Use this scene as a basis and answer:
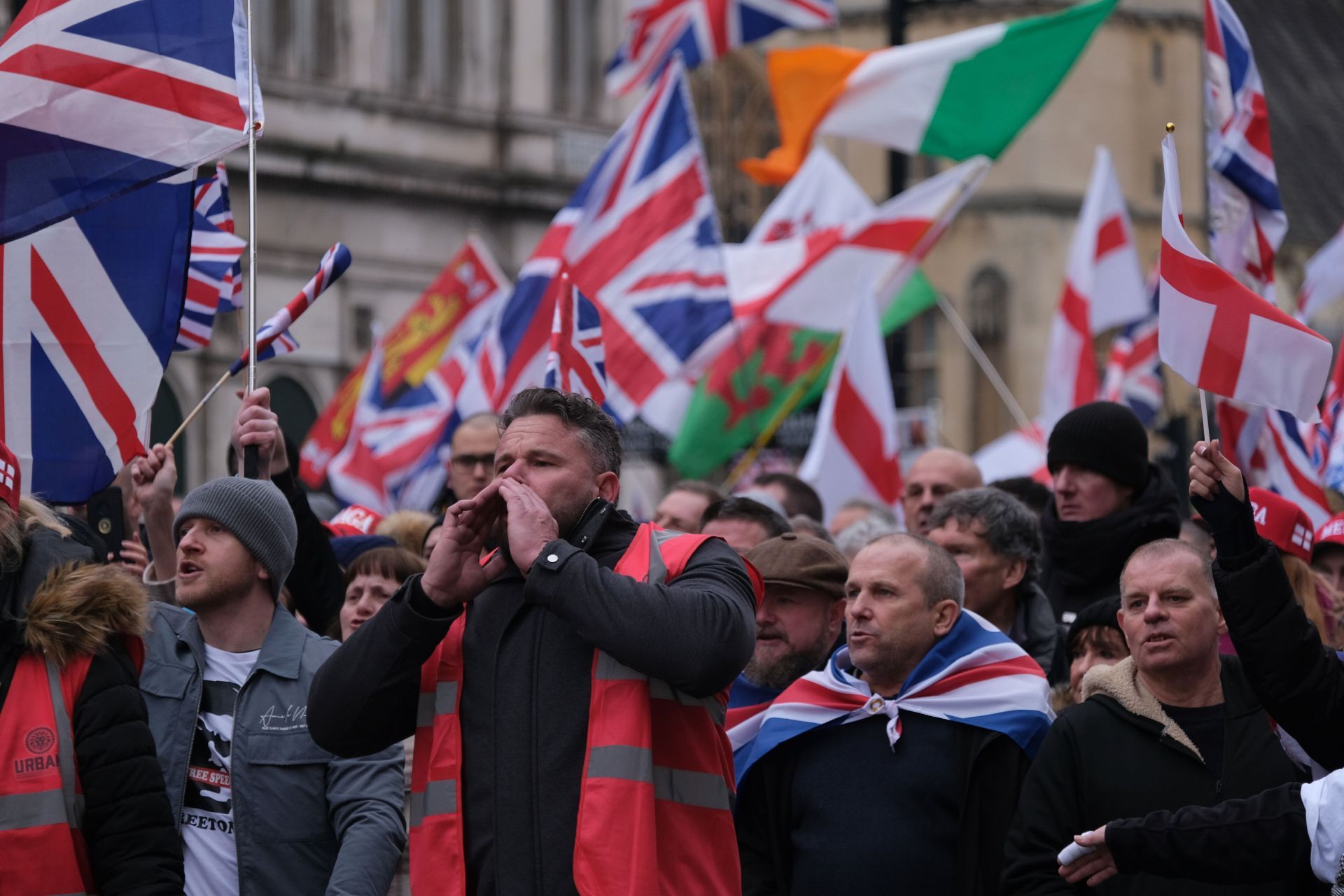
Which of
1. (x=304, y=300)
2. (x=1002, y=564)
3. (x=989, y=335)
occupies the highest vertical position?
(x=989, y=335)

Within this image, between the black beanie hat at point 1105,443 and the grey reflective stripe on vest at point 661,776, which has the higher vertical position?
the black beanie hat at point 1105,443

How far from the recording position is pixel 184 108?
5.97 m

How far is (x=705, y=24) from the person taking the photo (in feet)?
46.2

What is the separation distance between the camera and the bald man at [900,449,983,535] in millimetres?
8430

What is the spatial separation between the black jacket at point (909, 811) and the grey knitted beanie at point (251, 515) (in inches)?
54.9

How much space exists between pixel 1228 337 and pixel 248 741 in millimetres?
2846

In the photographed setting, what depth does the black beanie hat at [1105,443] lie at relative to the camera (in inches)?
281

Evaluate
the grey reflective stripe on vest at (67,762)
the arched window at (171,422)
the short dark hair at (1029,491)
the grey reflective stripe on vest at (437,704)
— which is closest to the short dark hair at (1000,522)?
the short dark hair at (1029,491)

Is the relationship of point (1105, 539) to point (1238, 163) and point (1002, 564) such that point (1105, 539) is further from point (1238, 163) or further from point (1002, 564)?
point (1238, 163)

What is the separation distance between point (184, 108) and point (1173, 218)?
113 inches

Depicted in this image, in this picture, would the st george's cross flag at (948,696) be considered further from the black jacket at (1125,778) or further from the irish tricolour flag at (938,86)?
the irish tricolour flag at (938,86)

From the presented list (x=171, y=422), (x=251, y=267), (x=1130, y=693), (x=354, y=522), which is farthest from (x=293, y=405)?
(x=1130, y=693)

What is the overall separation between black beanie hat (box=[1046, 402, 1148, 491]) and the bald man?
3.88ft

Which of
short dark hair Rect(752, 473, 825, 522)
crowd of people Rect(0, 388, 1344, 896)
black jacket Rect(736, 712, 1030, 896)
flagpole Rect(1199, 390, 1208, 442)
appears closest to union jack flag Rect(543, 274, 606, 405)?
crowd of people Rect(0, 388, 1344, 896)
